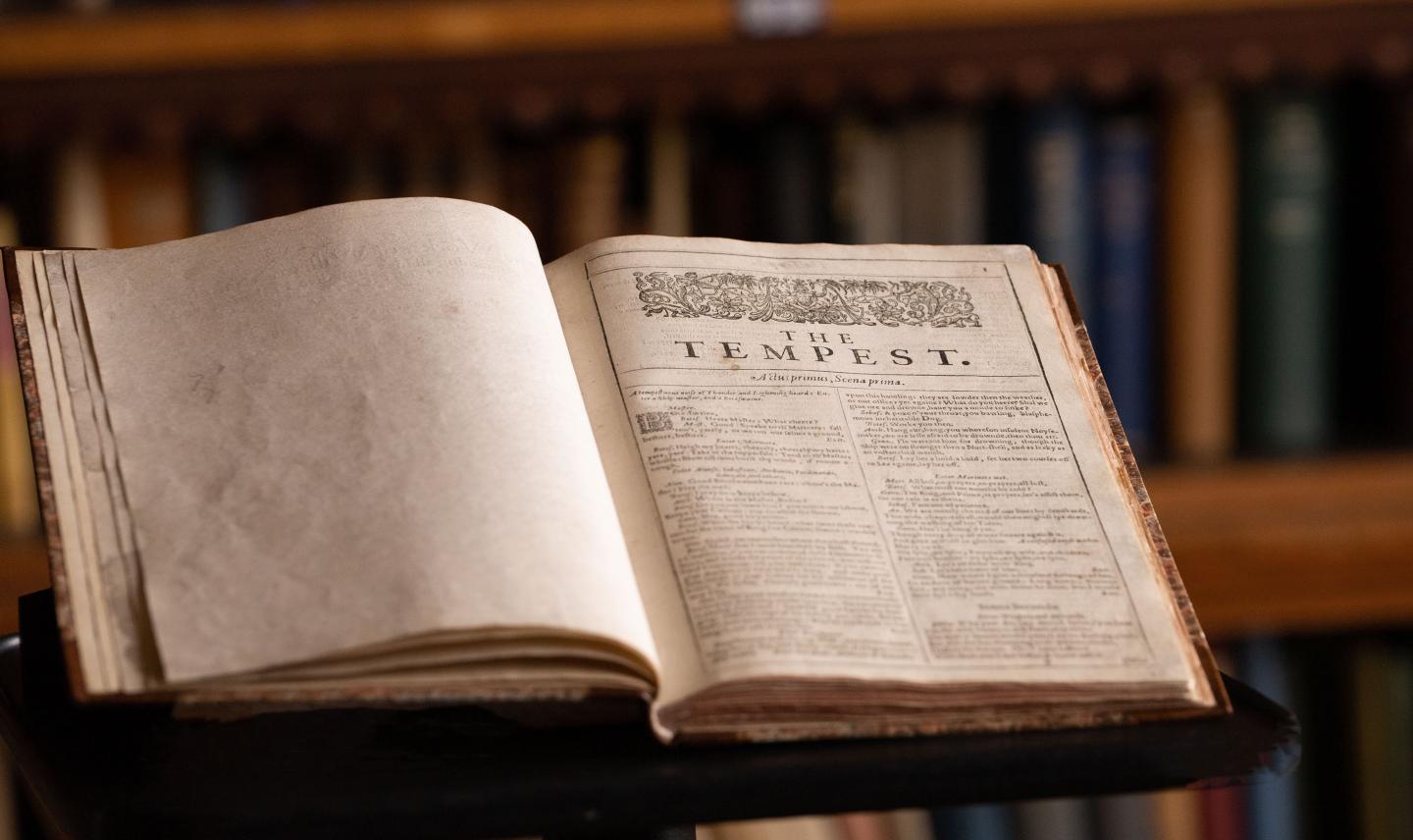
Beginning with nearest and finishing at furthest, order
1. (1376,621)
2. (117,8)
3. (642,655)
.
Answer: (642,655), (117,8), (1376,621)

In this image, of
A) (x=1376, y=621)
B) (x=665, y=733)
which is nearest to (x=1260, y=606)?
(x=1376, y=621)

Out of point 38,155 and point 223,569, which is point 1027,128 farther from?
point 223,569

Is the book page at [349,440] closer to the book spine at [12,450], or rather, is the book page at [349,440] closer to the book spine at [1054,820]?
the book spine at [12,450]

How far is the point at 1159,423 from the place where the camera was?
138 centimetres

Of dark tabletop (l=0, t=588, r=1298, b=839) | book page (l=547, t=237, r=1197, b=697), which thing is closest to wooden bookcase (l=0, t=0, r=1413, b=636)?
book page (l=547, t=237, r=1197, b=697)

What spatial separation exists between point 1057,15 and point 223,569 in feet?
3.22

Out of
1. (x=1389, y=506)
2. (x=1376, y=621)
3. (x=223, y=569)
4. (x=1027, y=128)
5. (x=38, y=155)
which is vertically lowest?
(x=1376, y=621)

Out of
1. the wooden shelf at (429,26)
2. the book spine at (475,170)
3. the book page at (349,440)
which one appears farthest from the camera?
the book spine at (475,170)

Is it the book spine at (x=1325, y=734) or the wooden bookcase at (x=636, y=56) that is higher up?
the wooden bookcase at (x=636, y=56)

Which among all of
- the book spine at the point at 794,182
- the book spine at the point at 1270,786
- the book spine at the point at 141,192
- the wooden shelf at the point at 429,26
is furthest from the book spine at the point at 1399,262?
the book spine at the point at 141,192

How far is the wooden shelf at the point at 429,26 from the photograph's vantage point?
3.95ft

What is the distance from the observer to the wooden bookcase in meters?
1.21

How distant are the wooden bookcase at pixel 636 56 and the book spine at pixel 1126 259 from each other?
7 cm

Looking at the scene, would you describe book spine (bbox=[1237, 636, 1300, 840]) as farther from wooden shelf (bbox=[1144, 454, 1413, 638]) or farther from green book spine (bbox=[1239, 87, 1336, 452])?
green book spine (bbox=[1239, 87, 1336, 452])
